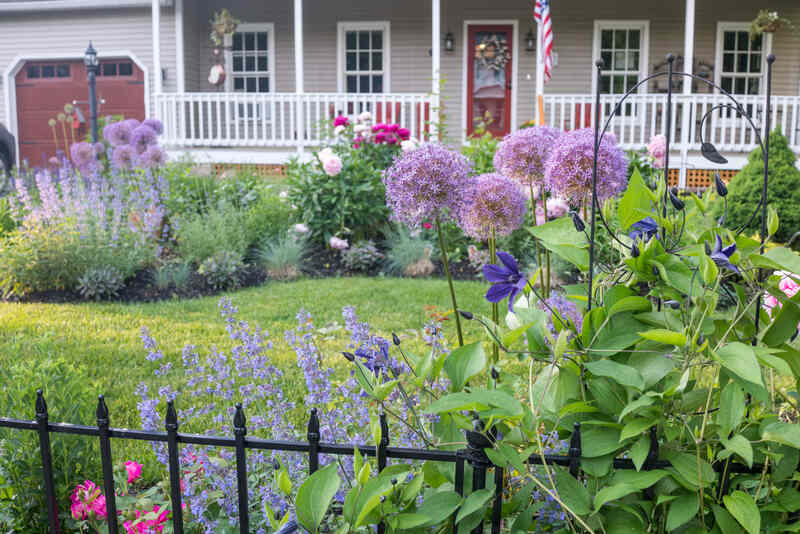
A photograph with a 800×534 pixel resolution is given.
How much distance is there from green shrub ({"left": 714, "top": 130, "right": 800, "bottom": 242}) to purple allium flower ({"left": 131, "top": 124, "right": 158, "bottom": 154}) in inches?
227

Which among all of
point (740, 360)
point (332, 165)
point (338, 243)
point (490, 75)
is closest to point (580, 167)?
point (740, 360)

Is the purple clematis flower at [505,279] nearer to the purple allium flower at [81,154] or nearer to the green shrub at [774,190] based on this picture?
the green shrub at [774,190]

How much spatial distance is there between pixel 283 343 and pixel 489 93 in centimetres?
884

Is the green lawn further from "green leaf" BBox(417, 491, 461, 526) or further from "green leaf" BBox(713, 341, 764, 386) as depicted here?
"green leaf" BBox(713, 341, 764, 386)

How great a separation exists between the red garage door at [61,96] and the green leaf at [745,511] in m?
13.4

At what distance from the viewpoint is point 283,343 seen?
437 centimetres

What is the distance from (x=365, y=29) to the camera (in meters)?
12.2

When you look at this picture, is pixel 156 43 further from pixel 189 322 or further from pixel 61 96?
pixel 189 322

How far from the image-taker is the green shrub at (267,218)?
279 inches

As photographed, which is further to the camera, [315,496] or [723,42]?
[723,42]

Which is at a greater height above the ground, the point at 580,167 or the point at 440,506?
the point at 580,167

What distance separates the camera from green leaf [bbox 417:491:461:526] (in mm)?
1350

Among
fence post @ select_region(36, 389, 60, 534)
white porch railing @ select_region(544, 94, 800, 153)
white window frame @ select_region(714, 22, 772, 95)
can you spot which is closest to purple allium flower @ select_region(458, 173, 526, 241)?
fence post @ select_region(36, 389, 60, 534)

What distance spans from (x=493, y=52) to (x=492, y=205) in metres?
10.7
